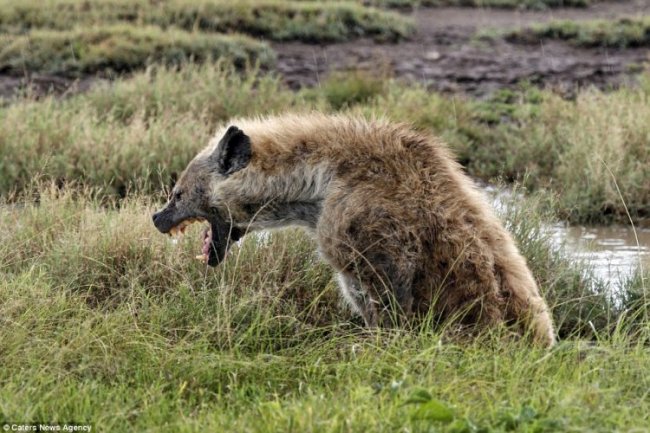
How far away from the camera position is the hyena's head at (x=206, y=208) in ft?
19.2

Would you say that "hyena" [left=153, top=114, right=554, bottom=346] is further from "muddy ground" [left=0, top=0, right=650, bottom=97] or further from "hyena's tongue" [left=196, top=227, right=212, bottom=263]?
"muddy ground" [left=0, top=0, right=650, bottom=97]

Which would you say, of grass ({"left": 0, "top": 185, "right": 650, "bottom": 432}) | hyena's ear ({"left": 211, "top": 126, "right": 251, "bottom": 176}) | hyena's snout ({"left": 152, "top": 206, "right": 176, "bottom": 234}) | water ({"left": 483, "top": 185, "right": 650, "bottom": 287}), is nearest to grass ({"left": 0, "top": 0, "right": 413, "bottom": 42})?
water ({"left": 483, "top": 185, "right": 650, "bottom": 287})

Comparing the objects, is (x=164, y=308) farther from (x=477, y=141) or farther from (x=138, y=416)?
(x=477, y=141)

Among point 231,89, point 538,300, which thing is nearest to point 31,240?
point 538,300

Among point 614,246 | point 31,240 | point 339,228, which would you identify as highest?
point 339,228

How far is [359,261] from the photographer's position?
529cm

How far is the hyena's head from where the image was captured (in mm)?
5840

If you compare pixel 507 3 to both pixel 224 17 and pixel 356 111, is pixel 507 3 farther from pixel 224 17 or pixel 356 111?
pixel 356 111

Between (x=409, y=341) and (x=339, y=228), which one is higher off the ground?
(x=339, y=228)

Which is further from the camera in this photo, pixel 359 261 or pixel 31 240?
pixel 31 240

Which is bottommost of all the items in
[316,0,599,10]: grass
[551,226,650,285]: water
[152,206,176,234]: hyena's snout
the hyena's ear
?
[551,226,650,285]: water

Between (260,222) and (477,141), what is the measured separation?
5967 mm

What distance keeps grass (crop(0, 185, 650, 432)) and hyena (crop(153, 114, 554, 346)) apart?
0.20m

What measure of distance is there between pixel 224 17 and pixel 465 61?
11.5 ft
